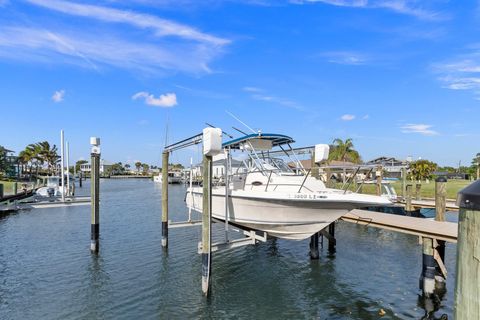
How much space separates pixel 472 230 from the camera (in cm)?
185

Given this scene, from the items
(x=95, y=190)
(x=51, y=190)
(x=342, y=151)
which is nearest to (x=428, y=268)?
(x=95, y=190)

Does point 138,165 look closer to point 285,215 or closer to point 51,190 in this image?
point 51,190

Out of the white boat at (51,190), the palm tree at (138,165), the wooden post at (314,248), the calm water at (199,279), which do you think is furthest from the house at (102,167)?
the wooden post at (314,248)

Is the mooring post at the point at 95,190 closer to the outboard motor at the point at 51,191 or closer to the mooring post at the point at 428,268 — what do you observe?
the mooring post at the point at 428,268

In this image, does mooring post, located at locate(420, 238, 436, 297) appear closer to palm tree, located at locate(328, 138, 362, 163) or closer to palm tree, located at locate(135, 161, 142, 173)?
palm tree, located at locate(328, 138, 362, 163)

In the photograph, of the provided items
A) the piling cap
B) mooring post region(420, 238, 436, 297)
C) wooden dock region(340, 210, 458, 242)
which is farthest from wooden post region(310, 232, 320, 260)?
the piling cap

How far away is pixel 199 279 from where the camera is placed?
1190 centimetres

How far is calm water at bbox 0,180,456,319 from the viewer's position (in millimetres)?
9570

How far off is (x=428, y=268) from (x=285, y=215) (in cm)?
412

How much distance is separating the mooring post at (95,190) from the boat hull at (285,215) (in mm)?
5805

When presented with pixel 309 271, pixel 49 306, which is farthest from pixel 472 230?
pixel 309 271

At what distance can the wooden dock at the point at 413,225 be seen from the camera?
9.87 metres

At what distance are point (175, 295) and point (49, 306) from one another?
3331mm

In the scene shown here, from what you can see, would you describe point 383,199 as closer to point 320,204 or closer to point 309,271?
point 320,204
